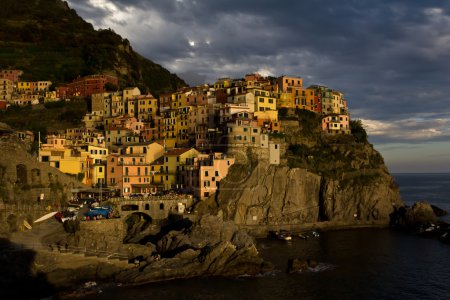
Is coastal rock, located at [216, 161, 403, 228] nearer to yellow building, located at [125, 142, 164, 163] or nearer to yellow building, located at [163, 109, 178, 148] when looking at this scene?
yellow building, located at [125, 142, 164, 163]

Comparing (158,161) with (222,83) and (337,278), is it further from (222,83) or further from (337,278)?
(337,278)

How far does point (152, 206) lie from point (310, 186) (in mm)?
29871

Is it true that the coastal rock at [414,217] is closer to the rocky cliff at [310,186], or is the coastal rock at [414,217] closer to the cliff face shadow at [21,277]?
the rocky cliff at [310,186]

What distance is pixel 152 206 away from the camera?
67375 mm

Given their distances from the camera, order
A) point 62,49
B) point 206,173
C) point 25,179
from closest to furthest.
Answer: point 25,179
point 206,173
point 62,49

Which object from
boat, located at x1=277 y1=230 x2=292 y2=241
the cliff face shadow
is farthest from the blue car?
boat, located at x1=277 y1=230 x2=292 y2=241

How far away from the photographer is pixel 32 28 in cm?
14850

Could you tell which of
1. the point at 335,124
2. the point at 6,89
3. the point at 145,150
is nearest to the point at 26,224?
the point at 145,150

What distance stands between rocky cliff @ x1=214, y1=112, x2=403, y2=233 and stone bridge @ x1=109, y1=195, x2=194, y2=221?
23.1ft

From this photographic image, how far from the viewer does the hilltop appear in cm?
13012

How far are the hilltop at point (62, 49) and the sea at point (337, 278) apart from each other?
7726 cm

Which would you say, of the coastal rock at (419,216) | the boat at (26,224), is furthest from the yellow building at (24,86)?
the coastal rock at (419,216)

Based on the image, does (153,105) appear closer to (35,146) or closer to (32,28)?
(35,146)

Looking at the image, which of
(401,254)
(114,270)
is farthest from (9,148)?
(401,254)
